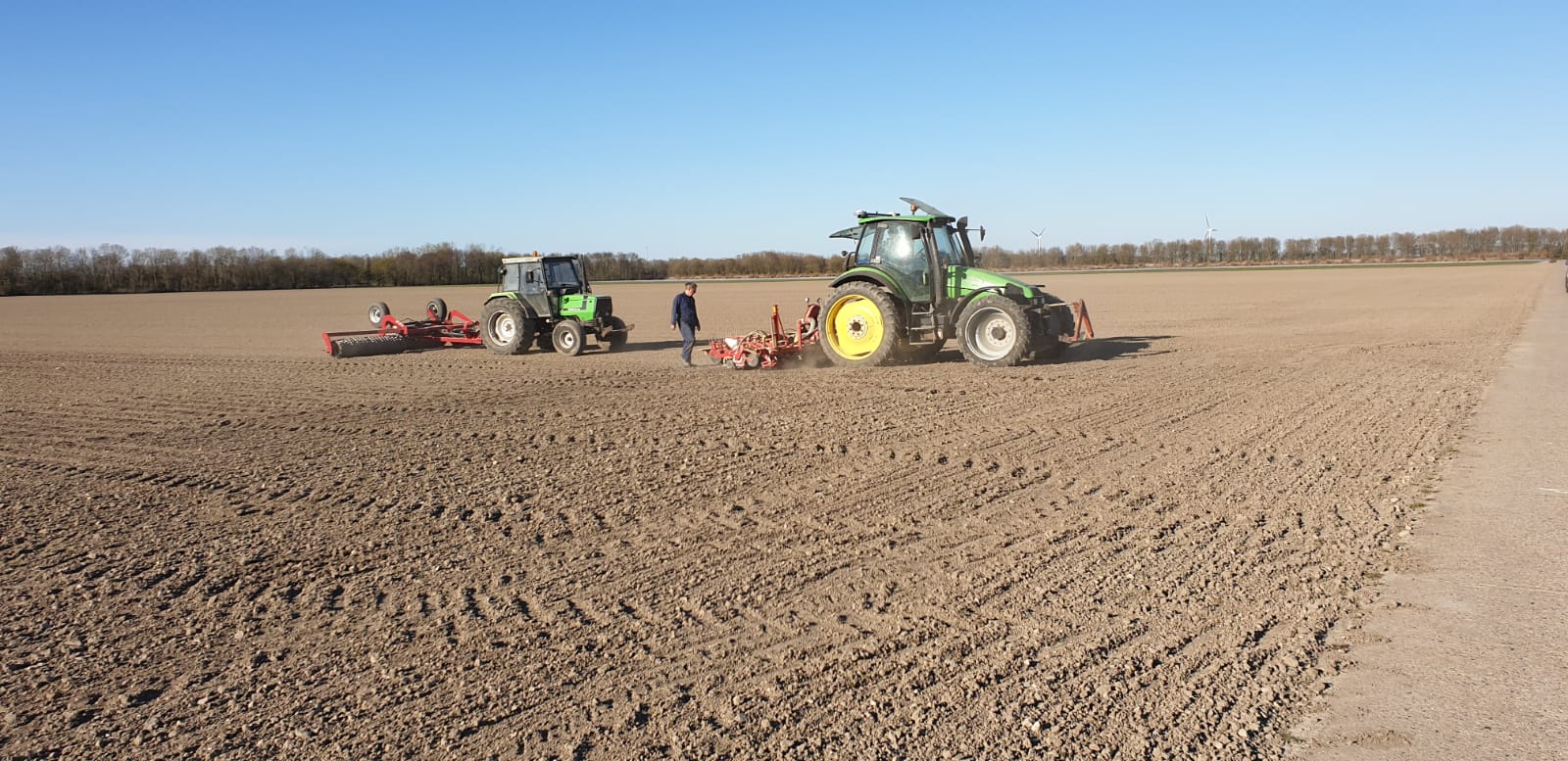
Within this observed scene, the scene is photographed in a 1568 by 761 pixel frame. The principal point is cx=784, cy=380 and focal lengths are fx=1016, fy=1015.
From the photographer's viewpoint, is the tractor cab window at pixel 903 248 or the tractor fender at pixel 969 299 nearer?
the tractor fender at pixel 969 299

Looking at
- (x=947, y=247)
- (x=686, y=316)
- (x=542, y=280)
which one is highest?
(x=947, y=247)

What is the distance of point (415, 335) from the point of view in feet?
61.3

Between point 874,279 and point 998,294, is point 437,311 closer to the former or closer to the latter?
point 874,279

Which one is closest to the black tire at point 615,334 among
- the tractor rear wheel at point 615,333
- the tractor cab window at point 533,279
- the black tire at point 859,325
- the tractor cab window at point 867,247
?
the tractor rear wheel at point 615,333

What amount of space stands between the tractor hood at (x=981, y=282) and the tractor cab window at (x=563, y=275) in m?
7.22

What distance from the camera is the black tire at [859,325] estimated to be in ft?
44.6

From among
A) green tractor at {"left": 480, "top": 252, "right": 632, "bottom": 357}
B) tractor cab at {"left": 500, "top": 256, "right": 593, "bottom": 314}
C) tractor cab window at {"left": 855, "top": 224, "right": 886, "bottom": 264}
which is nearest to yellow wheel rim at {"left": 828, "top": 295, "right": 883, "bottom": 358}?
tractor cab window at {"left": 855, "top": 224, "right": 886, "bottom": 264}

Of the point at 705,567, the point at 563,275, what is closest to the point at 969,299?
the point at 563,275

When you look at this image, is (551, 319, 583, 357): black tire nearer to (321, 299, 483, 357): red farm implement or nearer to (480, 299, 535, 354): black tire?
(480, 299, 535, 354): black tire

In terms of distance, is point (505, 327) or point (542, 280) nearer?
point (542, 280)

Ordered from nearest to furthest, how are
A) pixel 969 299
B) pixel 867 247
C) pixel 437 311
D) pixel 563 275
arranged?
pixel 969 299, pixel 867 247, pixel 563 275, pixel 437 311

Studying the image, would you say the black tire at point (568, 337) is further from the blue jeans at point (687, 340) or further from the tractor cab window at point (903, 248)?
the tractor cab window at point (903, 248)

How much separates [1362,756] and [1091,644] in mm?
1062

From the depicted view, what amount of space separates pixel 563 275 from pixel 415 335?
10.4 feet
